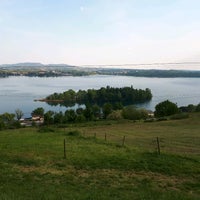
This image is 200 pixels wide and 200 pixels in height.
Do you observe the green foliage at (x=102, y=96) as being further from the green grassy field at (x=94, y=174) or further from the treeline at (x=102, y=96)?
the green grassy field at (x=94, y=174)

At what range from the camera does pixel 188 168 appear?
36.9ft

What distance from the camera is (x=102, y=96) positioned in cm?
10156

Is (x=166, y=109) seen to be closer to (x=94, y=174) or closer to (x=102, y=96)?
(x=102, y=96)

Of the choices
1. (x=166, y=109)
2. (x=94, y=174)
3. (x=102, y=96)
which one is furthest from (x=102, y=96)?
A: (x=94, y=174)

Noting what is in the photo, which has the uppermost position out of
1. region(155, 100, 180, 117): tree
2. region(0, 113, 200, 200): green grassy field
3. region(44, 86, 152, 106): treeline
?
region(0, 113, 200, 200): green grassy field

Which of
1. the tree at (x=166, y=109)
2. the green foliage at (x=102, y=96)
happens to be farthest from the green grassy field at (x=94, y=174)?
the green foliage at (x=102, y=96)

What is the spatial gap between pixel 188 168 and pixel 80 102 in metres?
88.3

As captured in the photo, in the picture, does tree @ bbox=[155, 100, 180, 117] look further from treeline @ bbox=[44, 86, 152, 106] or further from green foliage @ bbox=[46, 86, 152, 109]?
treeline @ bbox=[44, 86, 152, 106]

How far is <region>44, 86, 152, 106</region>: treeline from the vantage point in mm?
97812

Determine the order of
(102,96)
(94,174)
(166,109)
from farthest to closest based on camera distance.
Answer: (102,96)
(166,109)
(94,174)

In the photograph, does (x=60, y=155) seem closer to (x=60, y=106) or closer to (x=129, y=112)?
(x=129, y=112)

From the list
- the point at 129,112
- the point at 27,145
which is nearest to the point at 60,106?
the point at 129,112

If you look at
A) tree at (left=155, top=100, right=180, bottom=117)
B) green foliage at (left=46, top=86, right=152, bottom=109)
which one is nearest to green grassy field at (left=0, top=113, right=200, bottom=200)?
tree at (left=155, top=100, right=180, bottom=117)

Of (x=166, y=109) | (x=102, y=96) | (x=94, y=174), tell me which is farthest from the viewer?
(x=102, y=96)
